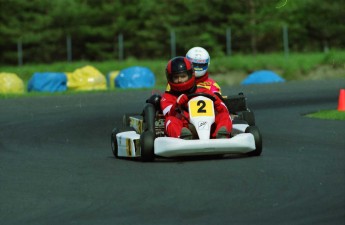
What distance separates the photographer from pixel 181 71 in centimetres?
1086

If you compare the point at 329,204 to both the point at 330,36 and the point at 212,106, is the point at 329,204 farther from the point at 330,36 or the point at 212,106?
the point at 330,36

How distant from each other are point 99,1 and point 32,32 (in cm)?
597

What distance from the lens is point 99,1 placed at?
55469mm

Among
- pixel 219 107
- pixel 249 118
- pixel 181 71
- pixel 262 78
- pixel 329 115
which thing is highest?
pixel 181 71

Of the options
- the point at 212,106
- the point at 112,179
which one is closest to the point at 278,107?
the point at 212,106

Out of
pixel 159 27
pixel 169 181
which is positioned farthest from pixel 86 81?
pixel 159 27

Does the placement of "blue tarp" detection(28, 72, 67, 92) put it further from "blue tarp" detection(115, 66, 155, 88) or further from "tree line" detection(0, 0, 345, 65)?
"tree line" detection(0, 0, 345, 65)

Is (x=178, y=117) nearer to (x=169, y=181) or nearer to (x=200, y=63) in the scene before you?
(x=200, y=63)

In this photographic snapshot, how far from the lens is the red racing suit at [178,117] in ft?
34.3

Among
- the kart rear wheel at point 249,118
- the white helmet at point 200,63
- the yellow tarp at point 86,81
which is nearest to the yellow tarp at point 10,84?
the yellow tarp at point 86,81

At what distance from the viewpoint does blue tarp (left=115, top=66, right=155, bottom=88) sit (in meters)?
27.6

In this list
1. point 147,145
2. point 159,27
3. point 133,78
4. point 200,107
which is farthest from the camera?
point 159,27

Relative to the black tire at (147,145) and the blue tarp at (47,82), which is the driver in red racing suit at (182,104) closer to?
the black tire at (147,145)

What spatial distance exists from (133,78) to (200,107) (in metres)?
17.2
